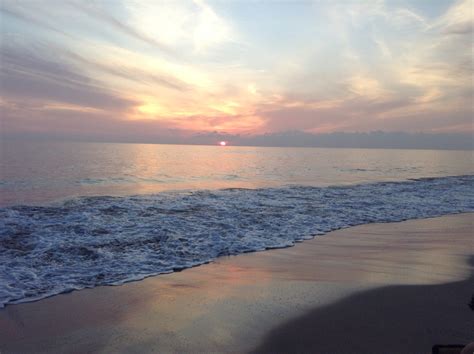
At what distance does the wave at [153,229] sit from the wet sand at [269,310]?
0.94 m

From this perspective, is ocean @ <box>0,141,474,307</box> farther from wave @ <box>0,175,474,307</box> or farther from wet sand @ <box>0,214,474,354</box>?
wet sand @ <box>0,214,474,354</box>

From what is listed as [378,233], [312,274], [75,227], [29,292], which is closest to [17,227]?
[75,227]

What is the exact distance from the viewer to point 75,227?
13.2 m

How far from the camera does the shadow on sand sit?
4.98 meters

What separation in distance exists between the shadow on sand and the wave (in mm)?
4070

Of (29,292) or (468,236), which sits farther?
(468,236)

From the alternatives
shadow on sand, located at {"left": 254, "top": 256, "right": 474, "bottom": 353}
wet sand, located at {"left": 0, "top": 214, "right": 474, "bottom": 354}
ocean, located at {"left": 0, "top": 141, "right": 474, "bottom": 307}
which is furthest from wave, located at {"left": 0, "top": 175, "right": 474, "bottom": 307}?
shadow on sand, located at {"left": 254, "top": 256, "right": 474, "bottom": 353}

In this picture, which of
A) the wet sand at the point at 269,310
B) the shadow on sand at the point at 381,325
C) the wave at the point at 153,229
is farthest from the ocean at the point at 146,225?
the shadow on sand at the point at 381,325

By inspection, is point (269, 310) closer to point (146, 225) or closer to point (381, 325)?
point (381, 325)

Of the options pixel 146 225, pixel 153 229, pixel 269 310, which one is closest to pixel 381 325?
pixel 269 310

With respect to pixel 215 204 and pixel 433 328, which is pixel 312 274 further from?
pixel 215 204

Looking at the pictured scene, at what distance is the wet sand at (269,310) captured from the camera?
5094 mm

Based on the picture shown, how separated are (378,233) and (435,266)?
417cm

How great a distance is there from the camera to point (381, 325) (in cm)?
554
